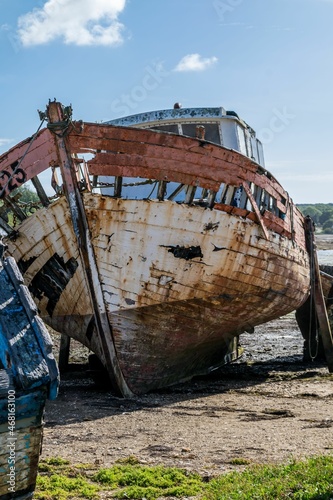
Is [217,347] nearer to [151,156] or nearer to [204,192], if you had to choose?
[204,192]

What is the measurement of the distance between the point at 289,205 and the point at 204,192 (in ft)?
7.42

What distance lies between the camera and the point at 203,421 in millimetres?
7000

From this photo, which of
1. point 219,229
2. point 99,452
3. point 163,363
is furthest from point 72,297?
point 99,452

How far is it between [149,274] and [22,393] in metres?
4.75

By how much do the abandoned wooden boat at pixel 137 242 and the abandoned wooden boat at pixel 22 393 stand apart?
172 inches

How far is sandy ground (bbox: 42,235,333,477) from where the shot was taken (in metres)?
5.46

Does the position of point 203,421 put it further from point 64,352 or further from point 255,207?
point 64,352

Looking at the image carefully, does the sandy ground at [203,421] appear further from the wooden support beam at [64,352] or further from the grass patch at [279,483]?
the wooden support beam at [64,352]

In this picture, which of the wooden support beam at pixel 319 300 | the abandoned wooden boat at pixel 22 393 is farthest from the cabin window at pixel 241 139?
the abandoned wooden boat at pixel 22 393

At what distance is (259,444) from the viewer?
227 inches

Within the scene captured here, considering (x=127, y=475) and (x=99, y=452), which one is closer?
(x=127, y=475)

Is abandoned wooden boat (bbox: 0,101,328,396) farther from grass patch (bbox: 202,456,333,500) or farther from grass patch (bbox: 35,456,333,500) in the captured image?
grass patch (bbox: 202,456,333,500)

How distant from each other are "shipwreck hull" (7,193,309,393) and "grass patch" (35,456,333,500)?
10.3ft

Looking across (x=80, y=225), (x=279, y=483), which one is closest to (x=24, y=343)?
(x=279, y=483)
